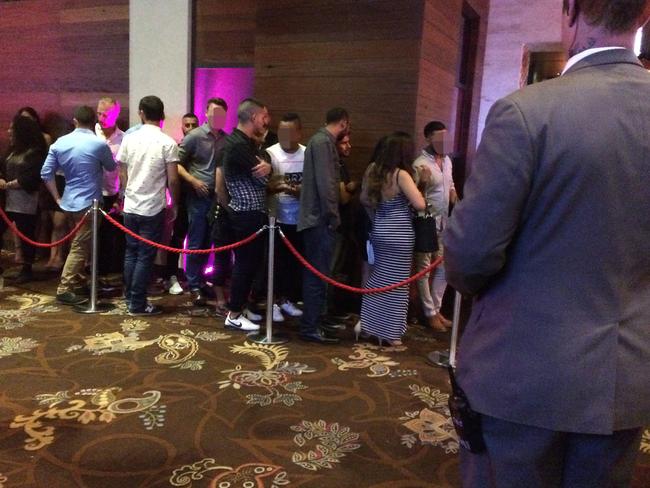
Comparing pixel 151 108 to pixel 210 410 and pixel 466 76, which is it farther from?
pixel 466 76

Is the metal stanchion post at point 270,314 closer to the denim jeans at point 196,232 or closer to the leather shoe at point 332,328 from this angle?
the leather shoe at point 332,328

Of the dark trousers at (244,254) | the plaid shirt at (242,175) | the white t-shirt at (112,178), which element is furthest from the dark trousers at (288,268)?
the white t-shirt at (112,178)

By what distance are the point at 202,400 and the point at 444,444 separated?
4.23 ft

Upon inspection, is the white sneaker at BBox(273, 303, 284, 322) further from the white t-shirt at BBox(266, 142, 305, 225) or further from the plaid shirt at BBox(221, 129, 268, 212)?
the plaid shirt at BBox(221, 129, 268, 212)

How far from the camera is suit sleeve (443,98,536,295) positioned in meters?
1.09

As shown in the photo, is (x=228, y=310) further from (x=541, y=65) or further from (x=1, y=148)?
(x=541, y=65)

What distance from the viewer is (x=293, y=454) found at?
8.62ft

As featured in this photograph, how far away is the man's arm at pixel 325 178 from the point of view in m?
3.90

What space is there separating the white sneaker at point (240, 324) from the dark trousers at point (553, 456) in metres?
3.21

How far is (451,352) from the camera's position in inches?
149

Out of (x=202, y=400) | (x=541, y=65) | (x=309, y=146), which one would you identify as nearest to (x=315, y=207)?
(x=309, y=146)

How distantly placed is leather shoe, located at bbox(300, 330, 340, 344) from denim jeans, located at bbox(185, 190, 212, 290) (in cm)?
133

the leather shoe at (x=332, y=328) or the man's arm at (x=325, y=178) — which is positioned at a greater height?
the man's arm at (x=325, y=178)

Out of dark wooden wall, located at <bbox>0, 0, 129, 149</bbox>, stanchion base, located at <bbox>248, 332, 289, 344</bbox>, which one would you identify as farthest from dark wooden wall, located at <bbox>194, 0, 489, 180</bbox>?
stanchion base, located at <bbox>248, 332, 289, 344</bbox>
